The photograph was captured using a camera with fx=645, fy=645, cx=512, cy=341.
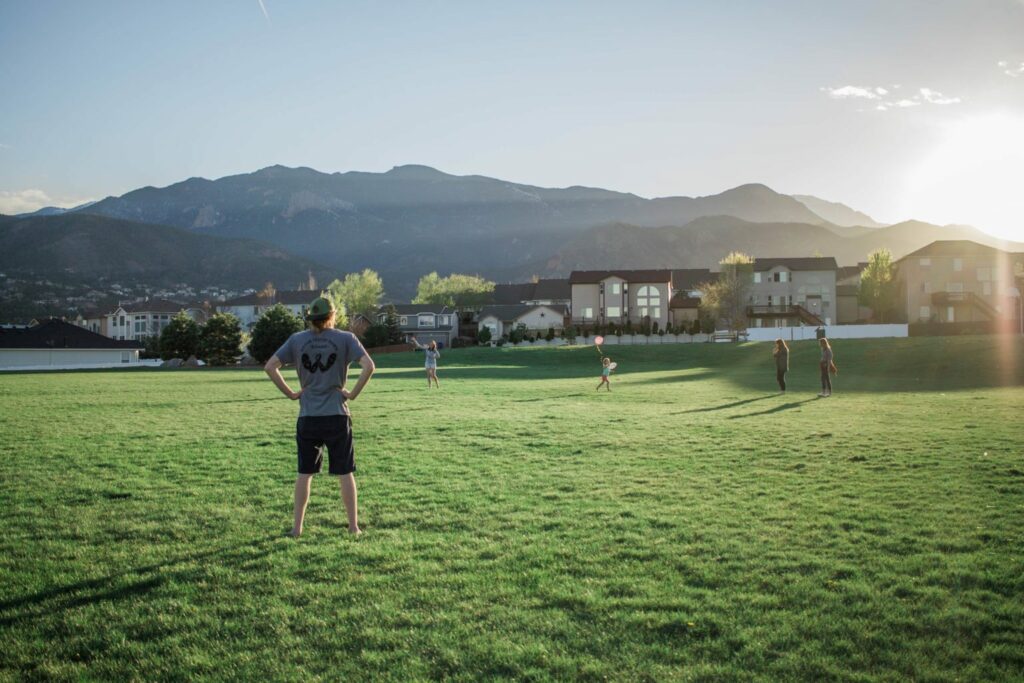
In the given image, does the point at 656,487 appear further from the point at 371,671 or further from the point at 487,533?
the point at 371,671

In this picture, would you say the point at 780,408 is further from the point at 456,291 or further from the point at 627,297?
the point at 456,291

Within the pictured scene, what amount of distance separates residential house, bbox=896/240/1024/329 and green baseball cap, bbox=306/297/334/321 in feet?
294

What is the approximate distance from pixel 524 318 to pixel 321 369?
9967 cm

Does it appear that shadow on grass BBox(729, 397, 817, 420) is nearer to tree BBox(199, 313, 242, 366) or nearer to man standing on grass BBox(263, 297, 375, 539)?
man standing on grass BBox(263, 297, 375, 539)

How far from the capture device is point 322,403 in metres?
7.27

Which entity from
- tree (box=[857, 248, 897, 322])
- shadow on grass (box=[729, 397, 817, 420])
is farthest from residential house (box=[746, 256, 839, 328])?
shadow on grass (box=[729, 397, 817, 420])

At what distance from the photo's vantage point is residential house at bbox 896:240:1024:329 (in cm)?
7819

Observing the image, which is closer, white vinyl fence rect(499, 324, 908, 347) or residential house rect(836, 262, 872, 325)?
white vinyl fence rect(499, 324, 908, 347)

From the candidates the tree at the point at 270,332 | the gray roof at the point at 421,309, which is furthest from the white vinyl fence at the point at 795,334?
the gray roof at the point at 421,309

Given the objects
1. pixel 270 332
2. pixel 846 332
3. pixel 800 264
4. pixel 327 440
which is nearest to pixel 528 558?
pixel 327 440

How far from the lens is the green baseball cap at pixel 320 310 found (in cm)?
729

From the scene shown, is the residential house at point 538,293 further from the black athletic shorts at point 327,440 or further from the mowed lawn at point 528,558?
the black athletic shorts at point 327,440

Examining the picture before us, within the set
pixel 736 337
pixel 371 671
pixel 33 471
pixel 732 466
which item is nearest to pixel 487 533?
pixel 371 671

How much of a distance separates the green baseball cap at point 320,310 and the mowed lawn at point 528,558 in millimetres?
2488
